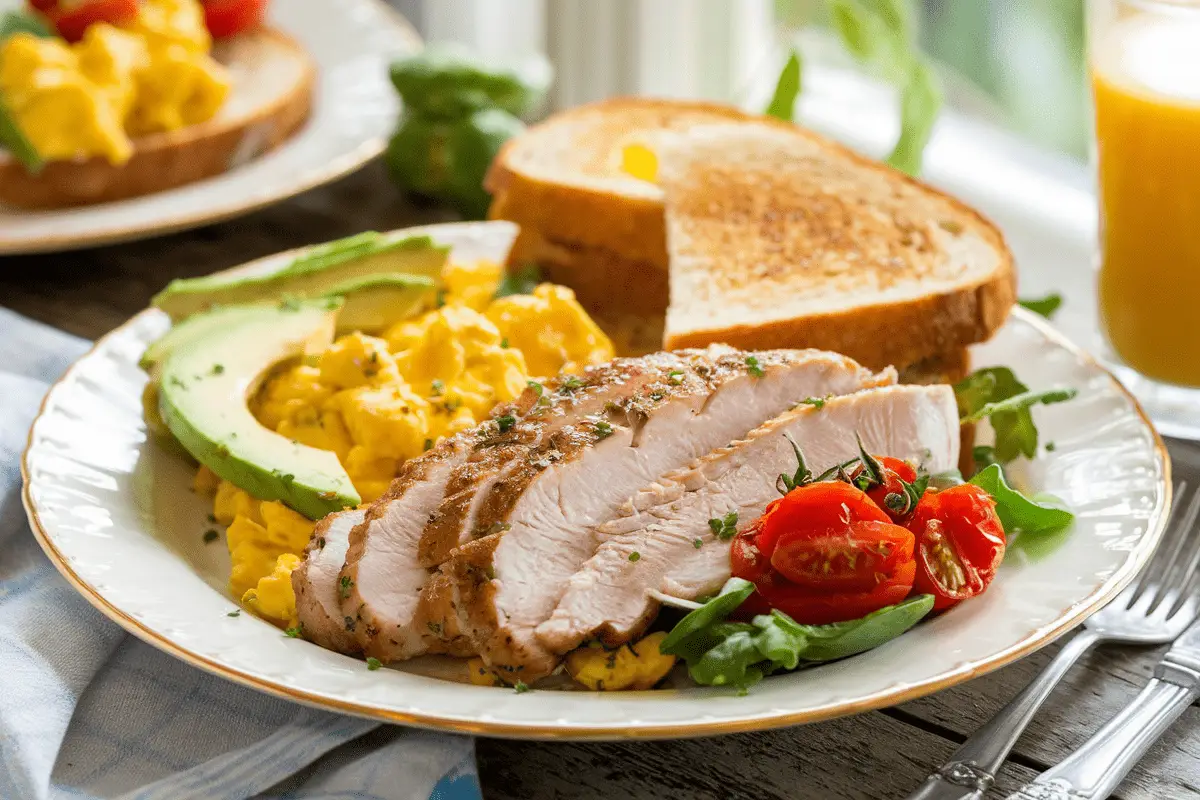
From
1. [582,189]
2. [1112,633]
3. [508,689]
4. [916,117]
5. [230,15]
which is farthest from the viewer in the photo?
[230,15]

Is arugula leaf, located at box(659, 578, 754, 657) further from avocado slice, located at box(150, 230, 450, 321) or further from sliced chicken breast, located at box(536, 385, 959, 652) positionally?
avocado slice, located at box(150, 230, 450, 321)

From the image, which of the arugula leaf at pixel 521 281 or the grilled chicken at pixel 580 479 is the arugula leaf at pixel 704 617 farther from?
the arugula leaf at pixel 521 281

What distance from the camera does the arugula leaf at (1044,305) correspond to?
11.5 feet

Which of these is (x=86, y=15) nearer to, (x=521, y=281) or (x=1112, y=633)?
(x=521, y=281)

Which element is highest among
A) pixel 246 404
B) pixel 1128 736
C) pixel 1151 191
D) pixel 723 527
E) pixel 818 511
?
pixel 1151 191

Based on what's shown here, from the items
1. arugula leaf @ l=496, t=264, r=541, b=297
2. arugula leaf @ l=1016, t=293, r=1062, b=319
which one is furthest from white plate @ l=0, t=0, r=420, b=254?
arugula leaf @ l=1016, t=293, r=1062, b=319

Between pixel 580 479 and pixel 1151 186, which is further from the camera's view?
pixel 1151 186

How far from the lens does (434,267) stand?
335 centimetres

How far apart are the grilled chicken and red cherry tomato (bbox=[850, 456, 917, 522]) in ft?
0.70

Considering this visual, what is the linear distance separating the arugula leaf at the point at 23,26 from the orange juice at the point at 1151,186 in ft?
10.5

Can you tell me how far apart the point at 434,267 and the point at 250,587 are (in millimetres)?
1098

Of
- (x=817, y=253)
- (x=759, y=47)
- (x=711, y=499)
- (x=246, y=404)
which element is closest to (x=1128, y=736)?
(x=711, y=499)

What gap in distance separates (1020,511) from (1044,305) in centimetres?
117

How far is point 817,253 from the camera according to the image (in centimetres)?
333
